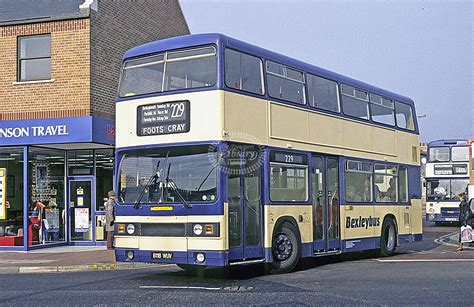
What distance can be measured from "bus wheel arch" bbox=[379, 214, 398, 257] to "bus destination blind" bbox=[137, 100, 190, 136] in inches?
310

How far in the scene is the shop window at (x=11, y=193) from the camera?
70.1ft

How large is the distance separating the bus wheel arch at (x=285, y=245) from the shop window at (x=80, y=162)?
10373 mm

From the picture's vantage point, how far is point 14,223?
21469mm

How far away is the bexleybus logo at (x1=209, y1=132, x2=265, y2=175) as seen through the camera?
11836 millimetres

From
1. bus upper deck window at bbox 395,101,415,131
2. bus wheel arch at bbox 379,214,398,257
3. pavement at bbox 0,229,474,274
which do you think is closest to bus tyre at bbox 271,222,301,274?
pavement at bbox 0,229,474,274

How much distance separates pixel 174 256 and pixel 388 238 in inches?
326

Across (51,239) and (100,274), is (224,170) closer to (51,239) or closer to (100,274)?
(100,274)

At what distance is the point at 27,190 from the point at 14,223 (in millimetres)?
1242

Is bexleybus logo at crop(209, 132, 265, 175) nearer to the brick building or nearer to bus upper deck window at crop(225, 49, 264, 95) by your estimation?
bus upper deck window at crop(225, 49, 264, 95)

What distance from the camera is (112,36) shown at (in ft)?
73.5

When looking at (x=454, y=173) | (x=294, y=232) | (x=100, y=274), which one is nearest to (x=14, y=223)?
(x=100, y=274)

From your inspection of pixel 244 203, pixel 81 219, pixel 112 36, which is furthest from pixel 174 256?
pixel 112 36

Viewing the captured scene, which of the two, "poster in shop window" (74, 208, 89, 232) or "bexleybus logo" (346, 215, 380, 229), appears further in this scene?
"poster in shop window" (74, 208, 89, 232)

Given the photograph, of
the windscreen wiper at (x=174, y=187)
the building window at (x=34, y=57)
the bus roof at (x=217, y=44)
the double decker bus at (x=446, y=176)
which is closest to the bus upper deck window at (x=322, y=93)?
the bus roof at (x=217, y=44)
